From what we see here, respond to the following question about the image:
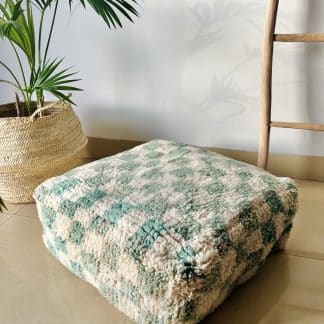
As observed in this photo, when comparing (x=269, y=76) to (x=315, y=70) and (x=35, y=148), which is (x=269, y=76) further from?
(x=35, y=148)

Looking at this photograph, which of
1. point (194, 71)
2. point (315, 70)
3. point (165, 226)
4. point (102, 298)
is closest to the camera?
point (165, 226)

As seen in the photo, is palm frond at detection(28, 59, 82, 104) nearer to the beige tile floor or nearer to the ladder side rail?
the beige tile floor

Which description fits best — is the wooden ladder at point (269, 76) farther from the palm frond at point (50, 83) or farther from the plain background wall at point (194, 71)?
the palm frond at point (50, 83)

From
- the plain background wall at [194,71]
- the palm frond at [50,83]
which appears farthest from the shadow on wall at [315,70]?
the palm frond at [50,83]

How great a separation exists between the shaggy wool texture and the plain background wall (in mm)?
392

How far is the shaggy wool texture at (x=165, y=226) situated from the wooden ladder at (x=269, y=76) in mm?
267

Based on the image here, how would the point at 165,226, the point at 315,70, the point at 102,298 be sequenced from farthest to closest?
the point at 315,70
the point at 102,298
the point at 165,226

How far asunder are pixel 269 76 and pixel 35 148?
26.7 inches


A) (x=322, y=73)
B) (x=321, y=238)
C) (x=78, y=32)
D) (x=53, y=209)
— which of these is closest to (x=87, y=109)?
(x=78, y=32)

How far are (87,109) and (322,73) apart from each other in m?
0.79

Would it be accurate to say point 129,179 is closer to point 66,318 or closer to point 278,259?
point 66,318

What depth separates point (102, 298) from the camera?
0.92 metres

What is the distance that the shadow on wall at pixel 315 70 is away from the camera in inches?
47.5

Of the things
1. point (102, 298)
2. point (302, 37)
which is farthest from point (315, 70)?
point (102, 298)
